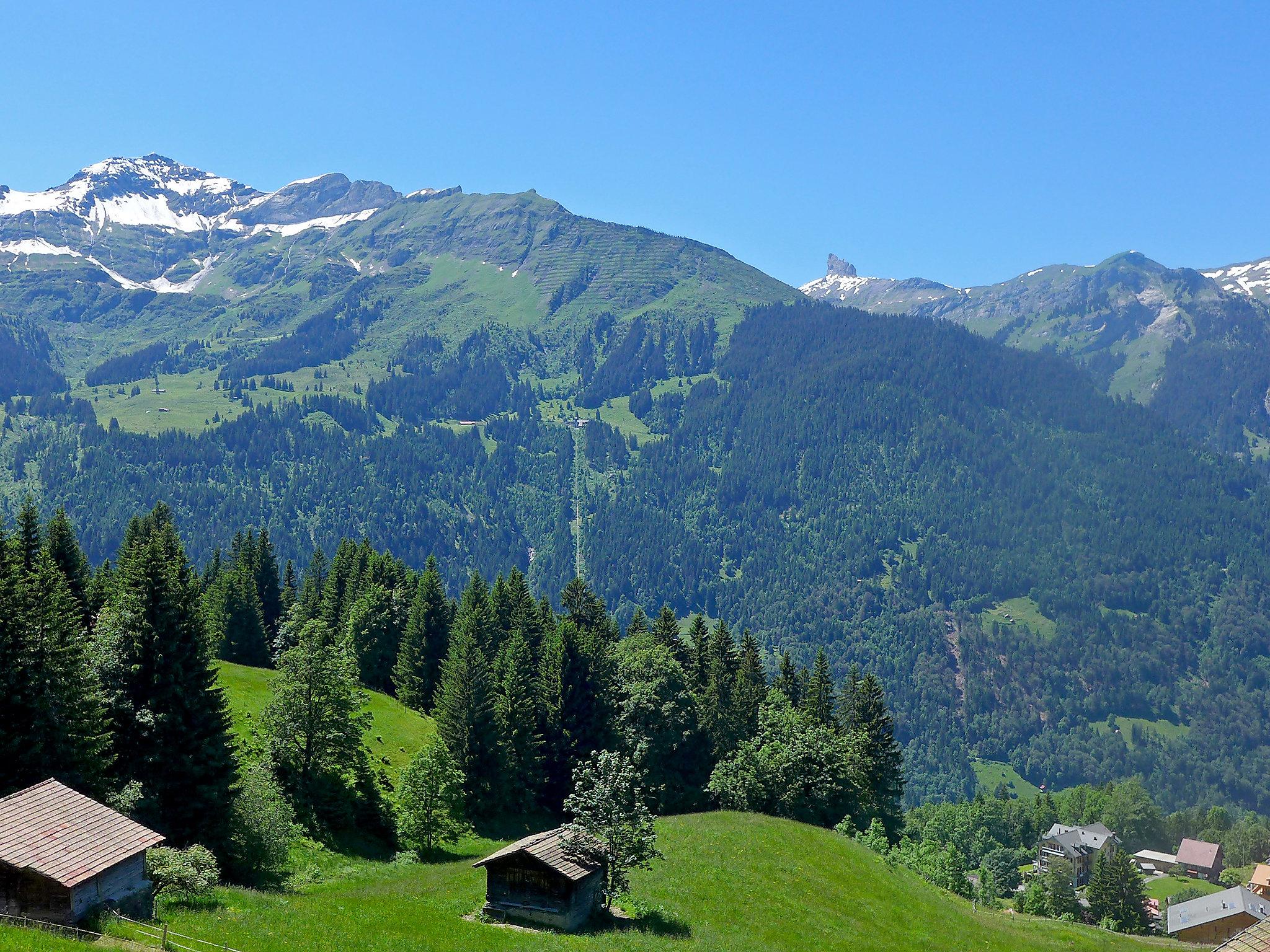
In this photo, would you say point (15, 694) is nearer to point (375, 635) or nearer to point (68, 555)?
point (68, 555)

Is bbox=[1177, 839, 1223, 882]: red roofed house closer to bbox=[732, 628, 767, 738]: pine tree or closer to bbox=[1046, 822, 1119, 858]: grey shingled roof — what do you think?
bbox=[1046, 822, 1119, 858]: grey shingled roof

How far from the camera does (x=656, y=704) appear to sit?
90.8 meters

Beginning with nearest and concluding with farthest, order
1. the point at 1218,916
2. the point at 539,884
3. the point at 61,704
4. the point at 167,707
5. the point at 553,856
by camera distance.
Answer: the point at 61,704 → the point at 553,856 → the point at 539,884 → the point at 167,707 → the point at 1218,916

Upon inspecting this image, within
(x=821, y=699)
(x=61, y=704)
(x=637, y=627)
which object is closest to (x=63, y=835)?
(x=61, y=704)

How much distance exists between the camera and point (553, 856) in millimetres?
49594

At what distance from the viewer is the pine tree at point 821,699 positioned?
98.2 m

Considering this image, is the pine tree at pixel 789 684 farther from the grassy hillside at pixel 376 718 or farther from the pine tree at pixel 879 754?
the grassy hillside at pixel 376 718

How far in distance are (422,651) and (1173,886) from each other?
503ft

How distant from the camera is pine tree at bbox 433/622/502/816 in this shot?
78.4m

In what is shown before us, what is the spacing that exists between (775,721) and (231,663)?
2134 inches

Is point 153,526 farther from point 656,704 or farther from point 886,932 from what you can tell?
point 886,932

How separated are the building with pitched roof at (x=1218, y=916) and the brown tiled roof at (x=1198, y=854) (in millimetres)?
65861

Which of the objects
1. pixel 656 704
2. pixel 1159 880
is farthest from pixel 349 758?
pixel 1159 880

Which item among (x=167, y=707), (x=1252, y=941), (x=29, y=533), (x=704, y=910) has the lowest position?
(x=1252, y=941)
